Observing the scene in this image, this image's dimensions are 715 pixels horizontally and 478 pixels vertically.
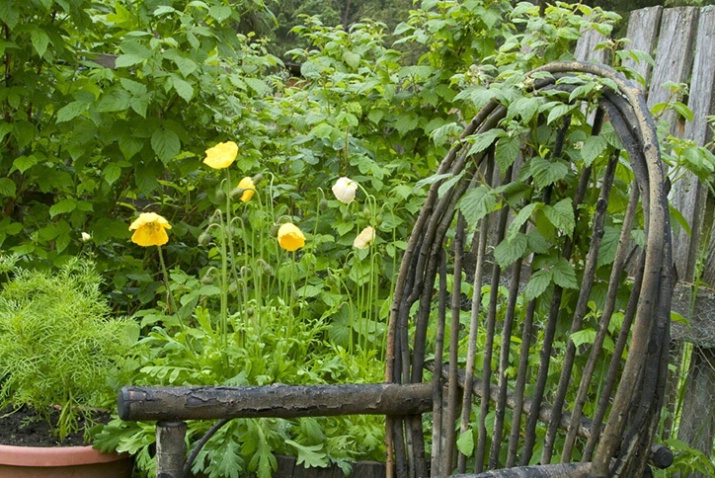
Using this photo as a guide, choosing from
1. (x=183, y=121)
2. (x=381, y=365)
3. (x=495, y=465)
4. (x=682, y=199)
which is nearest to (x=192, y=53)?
(x=183, y=121)

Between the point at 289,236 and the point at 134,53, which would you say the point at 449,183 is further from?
the point at 134,53

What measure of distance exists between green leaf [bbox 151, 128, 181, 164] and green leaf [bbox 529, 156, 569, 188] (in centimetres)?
164

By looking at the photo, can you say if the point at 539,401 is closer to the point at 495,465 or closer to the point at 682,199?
the point at 495,465

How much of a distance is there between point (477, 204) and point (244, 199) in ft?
3.04

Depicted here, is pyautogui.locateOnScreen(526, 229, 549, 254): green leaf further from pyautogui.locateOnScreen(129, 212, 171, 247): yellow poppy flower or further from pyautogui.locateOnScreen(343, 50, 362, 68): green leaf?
pyautogui.locateOnScreen(343, 50, 362, 68): green leaf

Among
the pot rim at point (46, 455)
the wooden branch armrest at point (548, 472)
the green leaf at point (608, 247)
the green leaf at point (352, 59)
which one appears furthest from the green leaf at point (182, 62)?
the wooden branch armrest at point (548, 472)

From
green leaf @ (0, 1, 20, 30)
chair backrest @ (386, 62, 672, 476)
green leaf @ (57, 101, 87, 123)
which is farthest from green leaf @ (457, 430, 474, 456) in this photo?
green leaf @ (0, 1, 20, 30)

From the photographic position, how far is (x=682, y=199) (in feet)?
7.23

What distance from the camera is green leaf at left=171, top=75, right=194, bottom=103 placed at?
261 cm

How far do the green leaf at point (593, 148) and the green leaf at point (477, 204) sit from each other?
191 millimetres

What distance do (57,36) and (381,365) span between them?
5.00 ft

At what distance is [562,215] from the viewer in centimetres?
132

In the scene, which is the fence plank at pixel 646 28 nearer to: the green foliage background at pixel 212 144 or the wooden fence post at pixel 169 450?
the green foliage background at pixel 212 144

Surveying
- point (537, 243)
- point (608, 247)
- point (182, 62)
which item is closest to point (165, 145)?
point (182, 62)
